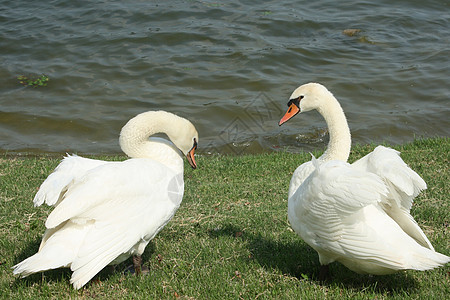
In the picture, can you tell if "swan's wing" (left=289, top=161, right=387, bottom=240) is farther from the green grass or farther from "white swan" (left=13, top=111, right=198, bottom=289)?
"white swan" (left=13, top=111, right=198, bottom=289)

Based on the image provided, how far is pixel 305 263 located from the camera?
4234 mm

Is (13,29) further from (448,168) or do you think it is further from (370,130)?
(448,168)

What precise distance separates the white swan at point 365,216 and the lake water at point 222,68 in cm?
588

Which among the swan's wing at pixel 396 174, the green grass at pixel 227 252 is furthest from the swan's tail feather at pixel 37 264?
the swan's wing at pixel 396 174

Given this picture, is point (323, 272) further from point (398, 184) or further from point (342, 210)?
point (398, 184)

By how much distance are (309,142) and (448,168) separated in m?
3.48

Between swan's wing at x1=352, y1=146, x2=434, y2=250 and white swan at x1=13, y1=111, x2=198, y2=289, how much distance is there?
5.09ft

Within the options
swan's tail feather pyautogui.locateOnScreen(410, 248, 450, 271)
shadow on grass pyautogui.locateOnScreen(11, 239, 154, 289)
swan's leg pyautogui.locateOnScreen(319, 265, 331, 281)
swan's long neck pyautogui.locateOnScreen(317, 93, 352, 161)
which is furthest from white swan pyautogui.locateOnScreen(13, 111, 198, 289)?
swan's tail feather pyautogui.locateOnScreen(410, 248, 450, 271)

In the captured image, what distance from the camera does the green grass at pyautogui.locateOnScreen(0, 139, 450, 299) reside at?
3732 millimetres

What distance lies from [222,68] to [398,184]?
10.0 meters

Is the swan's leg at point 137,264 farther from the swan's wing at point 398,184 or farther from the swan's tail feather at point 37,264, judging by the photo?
the swan's wing at point 398,184

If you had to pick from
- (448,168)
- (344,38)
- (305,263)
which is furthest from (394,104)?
(305,263)

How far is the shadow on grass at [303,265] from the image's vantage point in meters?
3.76

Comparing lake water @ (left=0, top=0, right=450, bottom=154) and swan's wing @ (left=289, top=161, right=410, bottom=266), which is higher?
swan's wing @ (left=289, top=161, right=410, bottom=266)
